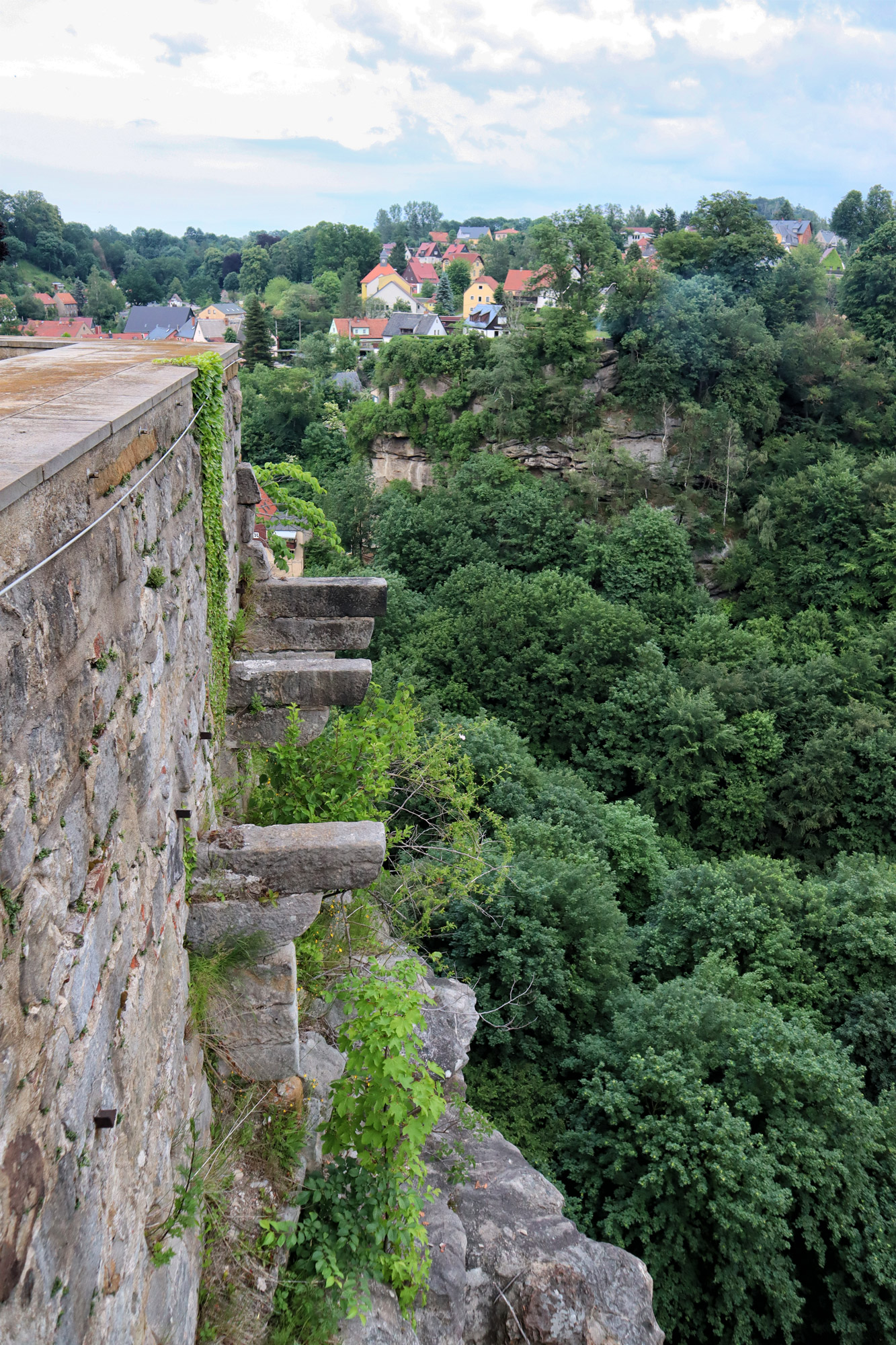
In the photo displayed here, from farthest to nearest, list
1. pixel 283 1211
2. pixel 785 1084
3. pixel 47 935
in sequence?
pixel 785 1084 → pixel 283 1211 → pixel 47 935

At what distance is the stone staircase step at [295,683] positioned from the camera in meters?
5.77

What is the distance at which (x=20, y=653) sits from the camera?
1.81m

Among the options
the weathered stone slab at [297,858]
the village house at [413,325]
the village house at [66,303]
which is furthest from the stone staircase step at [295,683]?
the village house at [66,303]

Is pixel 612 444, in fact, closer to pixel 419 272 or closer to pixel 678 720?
pixel 678 720

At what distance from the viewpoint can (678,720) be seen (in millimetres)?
20234

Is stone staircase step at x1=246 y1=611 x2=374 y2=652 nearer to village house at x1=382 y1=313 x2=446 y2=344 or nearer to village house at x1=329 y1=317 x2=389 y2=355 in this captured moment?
village house at x1=382 y1=313 x2=446 y2=344

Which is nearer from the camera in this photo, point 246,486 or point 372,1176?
point 372,1176

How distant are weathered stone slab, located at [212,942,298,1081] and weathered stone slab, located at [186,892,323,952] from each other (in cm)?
16

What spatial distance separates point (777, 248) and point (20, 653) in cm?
3548

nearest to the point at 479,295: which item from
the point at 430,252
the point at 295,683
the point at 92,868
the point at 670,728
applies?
the point at 430,252

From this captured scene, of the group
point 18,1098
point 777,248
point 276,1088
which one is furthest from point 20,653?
point 777,248

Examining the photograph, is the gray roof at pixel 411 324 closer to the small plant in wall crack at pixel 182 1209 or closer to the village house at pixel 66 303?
the village house at pixel 66 303

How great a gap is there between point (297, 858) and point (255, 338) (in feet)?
159

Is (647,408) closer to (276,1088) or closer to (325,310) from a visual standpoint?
(276,1088)
